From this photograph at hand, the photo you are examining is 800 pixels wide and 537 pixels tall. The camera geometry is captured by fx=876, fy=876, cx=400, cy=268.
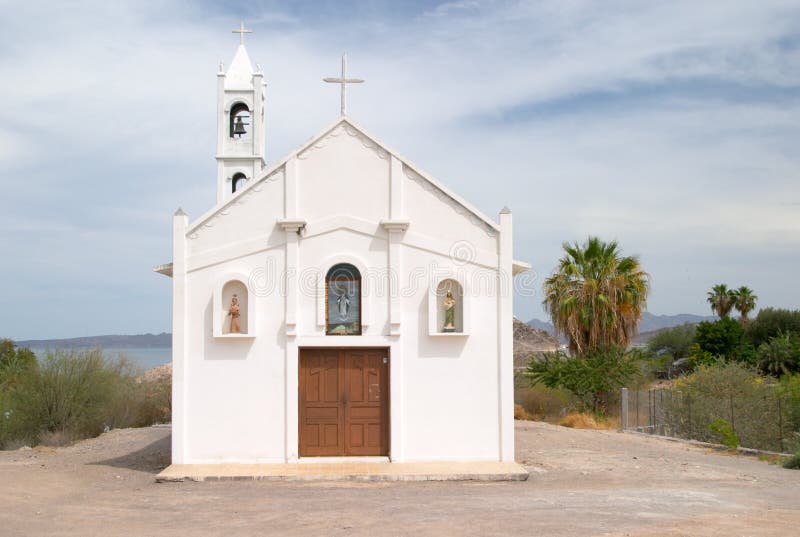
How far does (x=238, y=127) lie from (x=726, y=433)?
14522 millimetres

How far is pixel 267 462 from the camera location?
1639 cm

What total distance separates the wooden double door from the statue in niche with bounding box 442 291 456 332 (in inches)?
50.3

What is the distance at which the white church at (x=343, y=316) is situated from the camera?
648 inches

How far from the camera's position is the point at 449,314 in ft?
55.1

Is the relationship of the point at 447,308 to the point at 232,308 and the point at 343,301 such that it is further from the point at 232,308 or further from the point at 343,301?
the point at 232,308

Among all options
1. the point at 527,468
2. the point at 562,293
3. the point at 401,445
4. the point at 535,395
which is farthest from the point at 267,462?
the point at 535,395

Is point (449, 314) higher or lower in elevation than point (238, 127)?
lower

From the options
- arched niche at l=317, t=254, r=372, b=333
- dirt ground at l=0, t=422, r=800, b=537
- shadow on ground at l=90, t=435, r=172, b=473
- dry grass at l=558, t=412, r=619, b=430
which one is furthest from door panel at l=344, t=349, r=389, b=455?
dry grass at l=558, t=412, r=619, b=430

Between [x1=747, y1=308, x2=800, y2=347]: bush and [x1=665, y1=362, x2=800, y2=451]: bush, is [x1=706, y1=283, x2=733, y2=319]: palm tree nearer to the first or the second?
[x1=747, y1=308, x2=800, y2=347]: bush

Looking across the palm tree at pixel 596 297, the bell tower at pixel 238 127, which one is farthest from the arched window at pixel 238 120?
the palm tree at pixel 596 297

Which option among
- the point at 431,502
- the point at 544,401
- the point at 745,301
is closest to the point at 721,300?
the point at 745,301

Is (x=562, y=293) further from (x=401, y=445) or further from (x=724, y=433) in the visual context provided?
(x=401, y=445)

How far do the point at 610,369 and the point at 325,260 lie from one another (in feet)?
47.9

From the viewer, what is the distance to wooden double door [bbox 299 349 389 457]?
55.0ft
